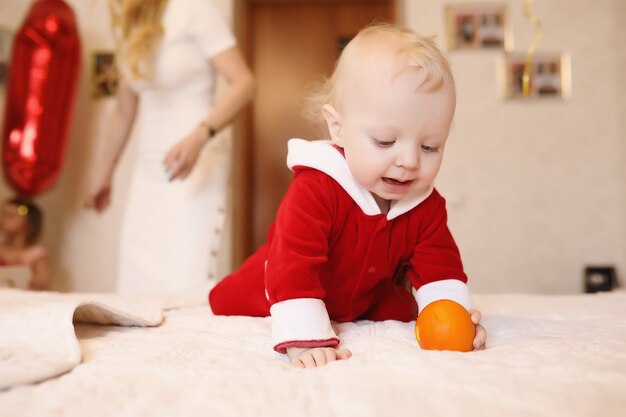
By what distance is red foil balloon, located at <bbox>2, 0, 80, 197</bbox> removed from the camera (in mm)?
2436

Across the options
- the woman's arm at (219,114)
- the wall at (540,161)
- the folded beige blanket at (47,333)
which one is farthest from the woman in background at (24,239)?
the folded beige blanket at (47,333)

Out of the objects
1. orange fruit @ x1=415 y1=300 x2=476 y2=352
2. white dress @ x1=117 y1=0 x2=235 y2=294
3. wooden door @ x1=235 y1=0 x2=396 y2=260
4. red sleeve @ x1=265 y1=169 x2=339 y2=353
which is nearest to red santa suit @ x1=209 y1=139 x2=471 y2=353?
red sleeve @ x1=265 y1=169 x2=339 y2=353

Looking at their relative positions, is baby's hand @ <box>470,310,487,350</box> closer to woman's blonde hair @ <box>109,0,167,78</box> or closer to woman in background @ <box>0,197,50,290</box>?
woman's blonde hair @ <box>109,0,167,78</box>

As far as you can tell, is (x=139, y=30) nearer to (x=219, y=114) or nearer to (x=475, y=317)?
(x=219, y=114)

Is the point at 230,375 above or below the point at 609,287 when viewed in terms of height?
above

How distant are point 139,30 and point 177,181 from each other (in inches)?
18.9

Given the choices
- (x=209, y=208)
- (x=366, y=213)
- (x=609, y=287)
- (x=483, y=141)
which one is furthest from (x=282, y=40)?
(x=366, y=213)

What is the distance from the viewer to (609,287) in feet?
8.96

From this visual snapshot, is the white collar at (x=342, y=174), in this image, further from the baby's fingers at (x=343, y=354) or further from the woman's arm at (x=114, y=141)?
the woman's arm at (x=114, y=141)

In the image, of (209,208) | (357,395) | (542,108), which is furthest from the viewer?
(542,108)

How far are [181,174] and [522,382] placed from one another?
115 centimetres

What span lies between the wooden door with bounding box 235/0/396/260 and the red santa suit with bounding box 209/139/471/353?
2.60 m

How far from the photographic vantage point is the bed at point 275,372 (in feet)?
1.59

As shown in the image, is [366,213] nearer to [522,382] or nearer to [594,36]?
[522,382]
